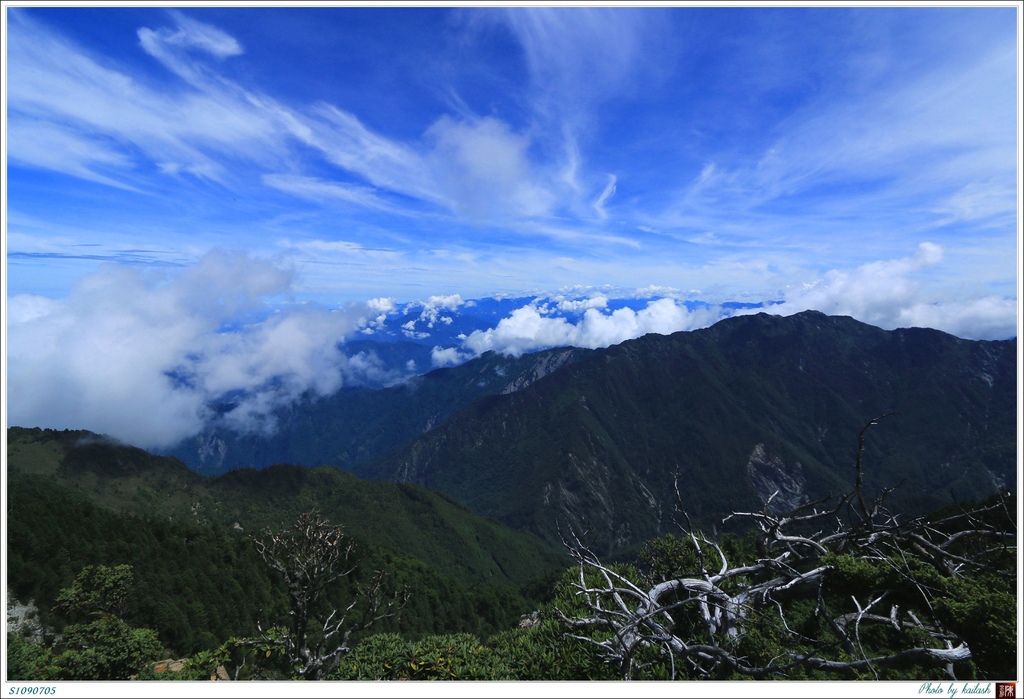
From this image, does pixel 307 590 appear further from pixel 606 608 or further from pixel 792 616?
pixel 792 616

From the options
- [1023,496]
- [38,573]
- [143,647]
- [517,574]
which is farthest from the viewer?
[517,574]

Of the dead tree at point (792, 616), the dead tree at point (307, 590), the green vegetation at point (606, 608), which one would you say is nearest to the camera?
the dead tree at point (792, 616)

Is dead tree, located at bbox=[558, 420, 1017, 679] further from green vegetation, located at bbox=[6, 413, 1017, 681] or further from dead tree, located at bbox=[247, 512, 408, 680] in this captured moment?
dead tree, located at bbox=[247, 512, 408, 680]

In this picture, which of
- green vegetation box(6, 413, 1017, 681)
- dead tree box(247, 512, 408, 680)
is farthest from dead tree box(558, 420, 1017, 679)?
dead tree box(247, 512, 408, 680)

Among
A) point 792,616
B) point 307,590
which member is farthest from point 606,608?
point 307,590

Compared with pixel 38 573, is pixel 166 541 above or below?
below

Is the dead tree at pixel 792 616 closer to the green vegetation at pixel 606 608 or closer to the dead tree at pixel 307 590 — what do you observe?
the green vegetation at pixel 606 608

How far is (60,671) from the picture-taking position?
10109 mm

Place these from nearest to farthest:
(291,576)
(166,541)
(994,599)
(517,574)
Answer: (994,599) < (291,576) < (166,541) < (517,574)

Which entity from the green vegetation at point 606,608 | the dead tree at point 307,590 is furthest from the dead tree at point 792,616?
the dead tree at point 307,590

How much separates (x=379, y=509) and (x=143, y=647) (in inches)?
6045

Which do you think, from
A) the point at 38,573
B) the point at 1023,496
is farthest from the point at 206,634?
the point at 1023,496

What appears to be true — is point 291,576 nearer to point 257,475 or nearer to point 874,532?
point 874,532

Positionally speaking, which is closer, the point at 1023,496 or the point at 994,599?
the point at 994,599
